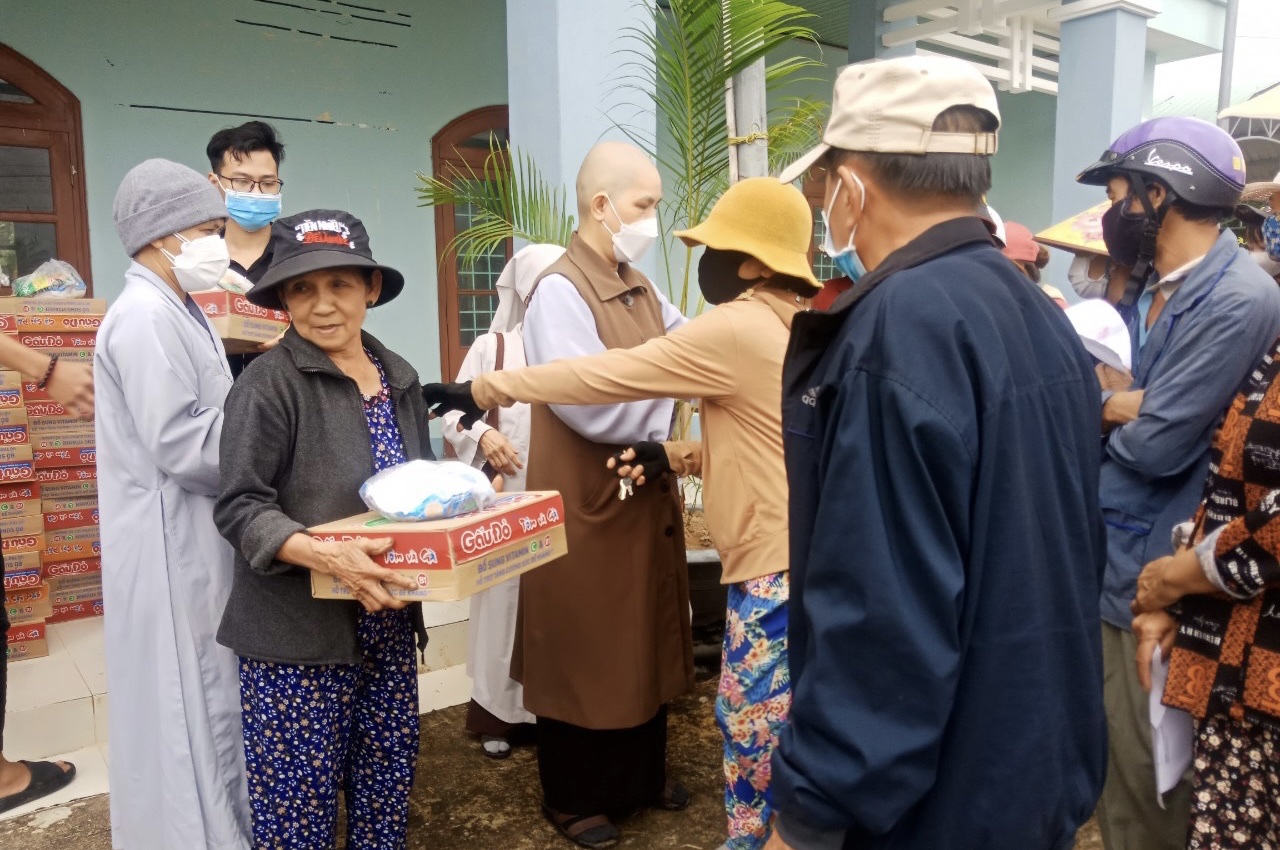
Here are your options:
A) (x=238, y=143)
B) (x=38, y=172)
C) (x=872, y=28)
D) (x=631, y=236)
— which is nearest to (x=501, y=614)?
(x=631, y=236)

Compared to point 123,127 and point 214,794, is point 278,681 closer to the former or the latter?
point 214,794

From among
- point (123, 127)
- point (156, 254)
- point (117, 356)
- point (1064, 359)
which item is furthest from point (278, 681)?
point (123, 127)

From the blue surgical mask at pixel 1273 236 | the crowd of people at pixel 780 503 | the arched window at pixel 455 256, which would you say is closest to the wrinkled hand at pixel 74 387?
the crowd of people at pixel 780 503

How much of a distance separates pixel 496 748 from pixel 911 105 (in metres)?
A: 2.96

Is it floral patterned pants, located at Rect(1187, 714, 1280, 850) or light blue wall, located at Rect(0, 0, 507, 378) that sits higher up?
light blue wall, located at Rect(0, 0, 507, 378)

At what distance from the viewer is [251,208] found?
3438mm

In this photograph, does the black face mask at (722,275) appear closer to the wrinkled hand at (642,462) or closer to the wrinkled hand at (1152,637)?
the wrinkled hand at (642,462)

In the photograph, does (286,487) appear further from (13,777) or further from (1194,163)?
(1194,163)

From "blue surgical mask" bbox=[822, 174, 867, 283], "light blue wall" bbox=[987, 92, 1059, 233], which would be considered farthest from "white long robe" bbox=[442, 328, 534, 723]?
"light blue wall" bbox=[987, 92, 1059, 233]

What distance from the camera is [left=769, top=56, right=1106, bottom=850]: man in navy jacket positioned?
113 cm

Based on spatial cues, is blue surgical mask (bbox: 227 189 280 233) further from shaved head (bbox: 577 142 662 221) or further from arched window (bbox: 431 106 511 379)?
arched window (bbox: 431 106 511 379)

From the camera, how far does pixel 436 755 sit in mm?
3533

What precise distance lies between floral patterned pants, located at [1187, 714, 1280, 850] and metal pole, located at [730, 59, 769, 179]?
288 cm

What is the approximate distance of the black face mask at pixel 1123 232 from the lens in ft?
7.91
